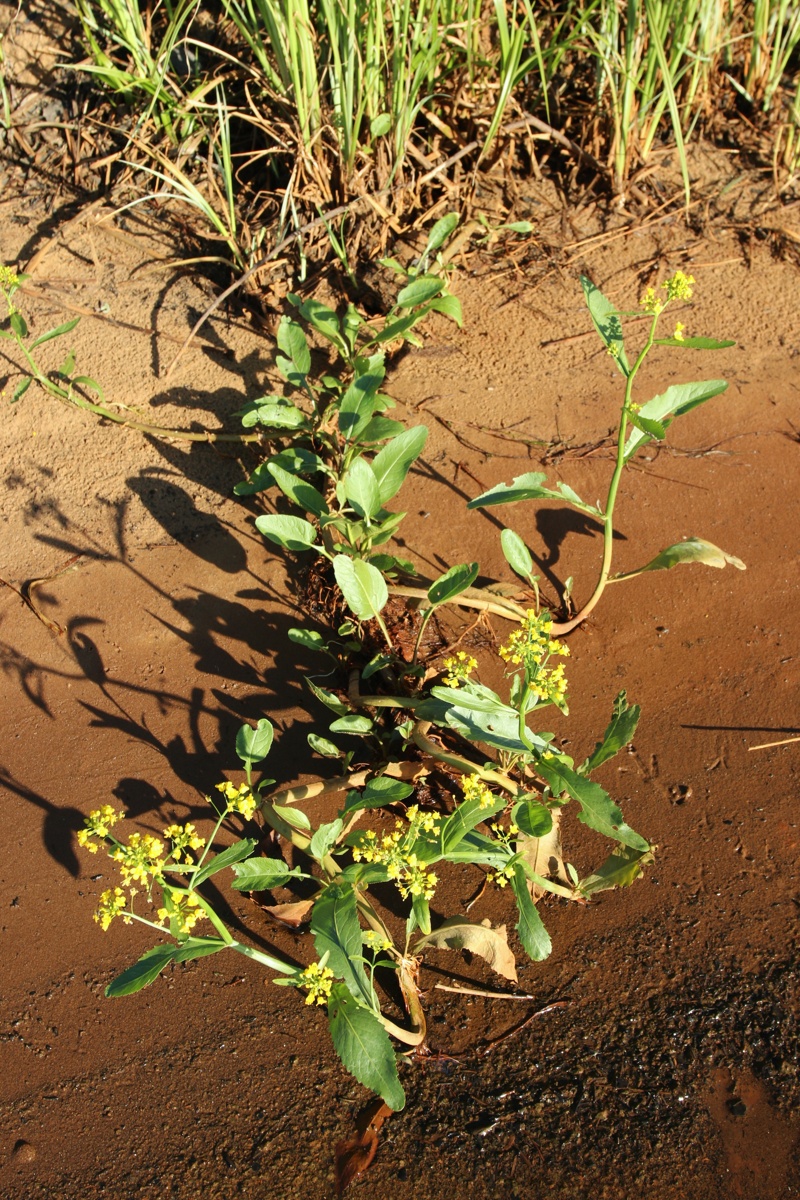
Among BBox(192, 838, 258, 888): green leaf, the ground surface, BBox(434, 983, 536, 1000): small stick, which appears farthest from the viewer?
BBox(434, 983, 536, 1000): small stick

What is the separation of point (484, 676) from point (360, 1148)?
1.09 metres

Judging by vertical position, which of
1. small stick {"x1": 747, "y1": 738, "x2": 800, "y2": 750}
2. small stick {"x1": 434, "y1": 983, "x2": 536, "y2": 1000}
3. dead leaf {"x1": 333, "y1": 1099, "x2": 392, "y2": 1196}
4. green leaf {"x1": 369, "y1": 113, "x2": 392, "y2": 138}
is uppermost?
A: green leaf {"x1": 369, "y1": 113, "x2": 392, "y2": 138}

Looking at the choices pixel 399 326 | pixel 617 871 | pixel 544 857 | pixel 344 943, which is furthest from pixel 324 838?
pixel 399 326

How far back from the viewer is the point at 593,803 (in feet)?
5.52

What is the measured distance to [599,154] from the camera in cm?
332

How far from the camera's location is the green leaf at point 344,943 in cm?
158

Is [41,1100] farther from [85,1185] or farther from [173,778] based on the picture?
[173,778]

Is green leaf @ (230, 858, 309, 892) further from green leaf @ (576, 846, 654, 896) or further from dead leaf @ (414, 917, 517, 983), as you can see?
green leaf @ (576, 846, 654, 896)

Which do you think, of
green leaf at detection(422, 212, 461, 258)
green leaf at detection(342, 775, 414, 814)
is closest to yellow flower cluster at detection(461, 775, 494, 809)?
green leaf at detection(342, 775, 414, 814)

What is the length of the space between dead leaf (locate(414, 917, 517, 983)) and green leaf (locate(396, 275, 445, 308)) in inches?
66.7

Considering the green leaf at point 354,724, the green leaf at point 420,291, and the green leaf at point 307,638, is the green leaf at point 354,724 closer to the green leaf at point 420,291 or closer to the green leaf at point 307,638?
the green leaf at point 307,638

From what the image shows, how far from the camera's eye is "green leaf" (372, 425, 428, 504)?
224 cm

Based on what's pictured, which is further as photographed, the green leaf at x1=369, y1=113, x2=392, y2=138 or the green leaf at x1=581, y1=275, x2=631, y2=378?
the green leaf at x1=369, y1=113, x2=392, y2=138

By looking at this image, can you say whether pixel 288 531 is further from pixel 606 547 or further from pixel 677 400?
pixel 677 400
